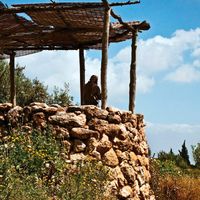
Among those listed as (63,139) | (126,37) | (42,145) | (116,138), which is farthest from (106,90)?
(126,37)

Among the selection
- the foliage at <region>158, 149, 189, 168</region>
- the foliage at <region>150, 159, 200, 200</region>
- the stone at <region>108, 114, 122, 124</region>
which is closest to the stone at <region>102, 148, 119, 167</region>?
the stone at <region>108, 114, 122, 124</region>

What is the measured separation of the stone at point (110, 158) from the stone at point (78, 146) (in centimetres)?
40

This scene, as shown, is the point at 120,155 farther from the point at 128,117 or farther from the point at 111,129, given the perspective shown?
the point at 128,117

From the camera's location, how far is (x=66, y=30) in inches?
436

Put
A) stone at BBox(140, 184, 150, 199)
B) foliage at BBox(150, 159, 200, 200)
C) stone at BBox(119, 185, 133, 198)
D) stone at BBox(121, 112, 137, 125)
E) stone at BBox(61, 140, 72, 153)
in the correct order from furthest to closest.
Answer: foliage at BBox(150, 159, 200, 200) < stone at BBox(140, 184, 150, 199) < stone at BBox(121, 112, 137, 125) < stone at BBox(119, 185, 133, 198) < stone at BBox(61, 140, 72, 153)

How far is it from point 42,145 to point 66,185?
3.24 ft

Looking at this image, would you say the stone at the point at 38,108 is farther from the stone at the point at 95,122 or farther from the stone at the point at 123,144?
the stone at the point at 123,144

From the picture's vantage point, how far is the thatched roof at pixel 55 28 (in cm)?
930

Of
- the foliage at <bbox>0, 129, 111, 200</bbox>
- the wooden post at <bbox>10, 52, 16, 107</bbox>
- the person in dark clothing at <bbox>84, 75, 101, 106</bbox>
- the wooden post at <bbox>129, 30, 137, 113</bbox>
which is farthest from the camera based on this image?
the wooden post at <bbox>10, 52, 16, 107</bbox>

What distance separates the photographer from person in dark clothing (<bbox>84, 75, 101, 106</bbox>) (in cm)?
1022

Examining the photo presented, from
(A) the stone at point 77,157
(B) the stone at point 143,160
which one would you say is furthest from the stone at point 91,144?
(B) the stone at point 143,160

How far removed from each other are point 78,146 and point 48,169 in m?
0.87

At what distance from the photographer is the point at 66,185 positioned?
6449mm

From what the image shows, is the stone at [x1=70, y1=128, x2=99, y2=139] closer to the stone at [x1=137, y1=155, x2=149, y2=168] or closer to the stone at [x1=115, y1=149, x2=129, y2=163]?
the stone at [x1=115, y1=149, x2=129, y2=163]
